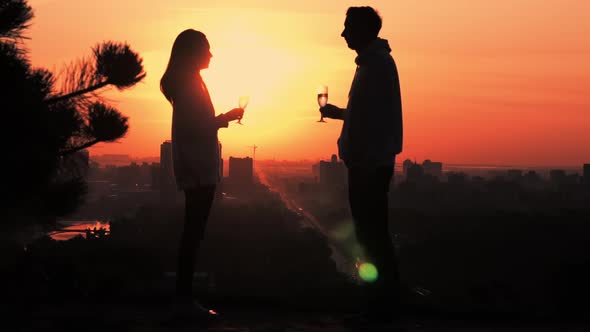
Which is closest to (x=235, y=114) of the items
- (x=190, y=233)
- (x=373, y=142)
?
(x=190, y=233)

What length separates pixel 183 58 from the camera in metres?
5.67

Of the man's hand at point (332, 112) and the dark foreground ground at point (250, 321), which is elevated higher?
the man's hand at point (332, 112)

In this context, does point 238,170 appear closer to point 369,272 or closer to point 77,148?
point 77,148

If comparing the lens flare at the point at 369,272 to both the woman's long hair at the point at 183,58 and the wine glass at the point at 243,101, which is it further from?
the woman's long hair at the point at 183,58

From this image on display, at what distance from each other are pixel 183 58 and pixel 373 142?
1.63 meters

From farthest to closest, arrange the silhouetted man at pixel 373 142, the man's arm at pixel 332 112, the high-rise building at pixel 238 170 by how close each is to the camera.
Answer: the high-rise building at pixel 238 170 → the man's arm at pixel 332 112 → the silhouetted man at pixel 373 142

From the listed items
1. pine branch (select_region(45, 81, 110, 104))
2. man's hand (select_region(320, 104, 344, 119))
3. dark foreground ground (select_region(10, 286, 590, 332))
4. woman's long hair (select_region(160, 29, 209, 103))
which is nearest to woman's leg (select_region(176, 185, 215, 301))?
dark foreground ground (select_region(10, 286, 590, 332))

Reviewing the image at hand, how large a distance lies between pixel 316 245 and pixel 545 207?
248 ft

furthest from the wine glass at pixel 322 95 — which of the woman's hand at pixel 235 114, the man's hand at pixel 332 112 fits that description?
the woman's hand at pixel 235 114

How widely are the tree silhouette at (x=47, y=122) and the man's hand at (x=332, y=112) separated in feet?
12.3

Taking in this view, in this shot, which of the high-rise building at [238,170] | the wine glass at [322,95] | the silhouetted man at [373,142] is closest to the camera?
the silhouetted man at [373,142]

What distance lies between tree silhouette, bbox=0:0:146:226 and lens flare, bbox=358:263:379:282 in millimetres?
4178

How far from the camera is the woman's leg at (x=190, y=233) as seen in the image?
5.70 m

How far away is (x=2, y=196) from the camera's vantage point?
7.92m
